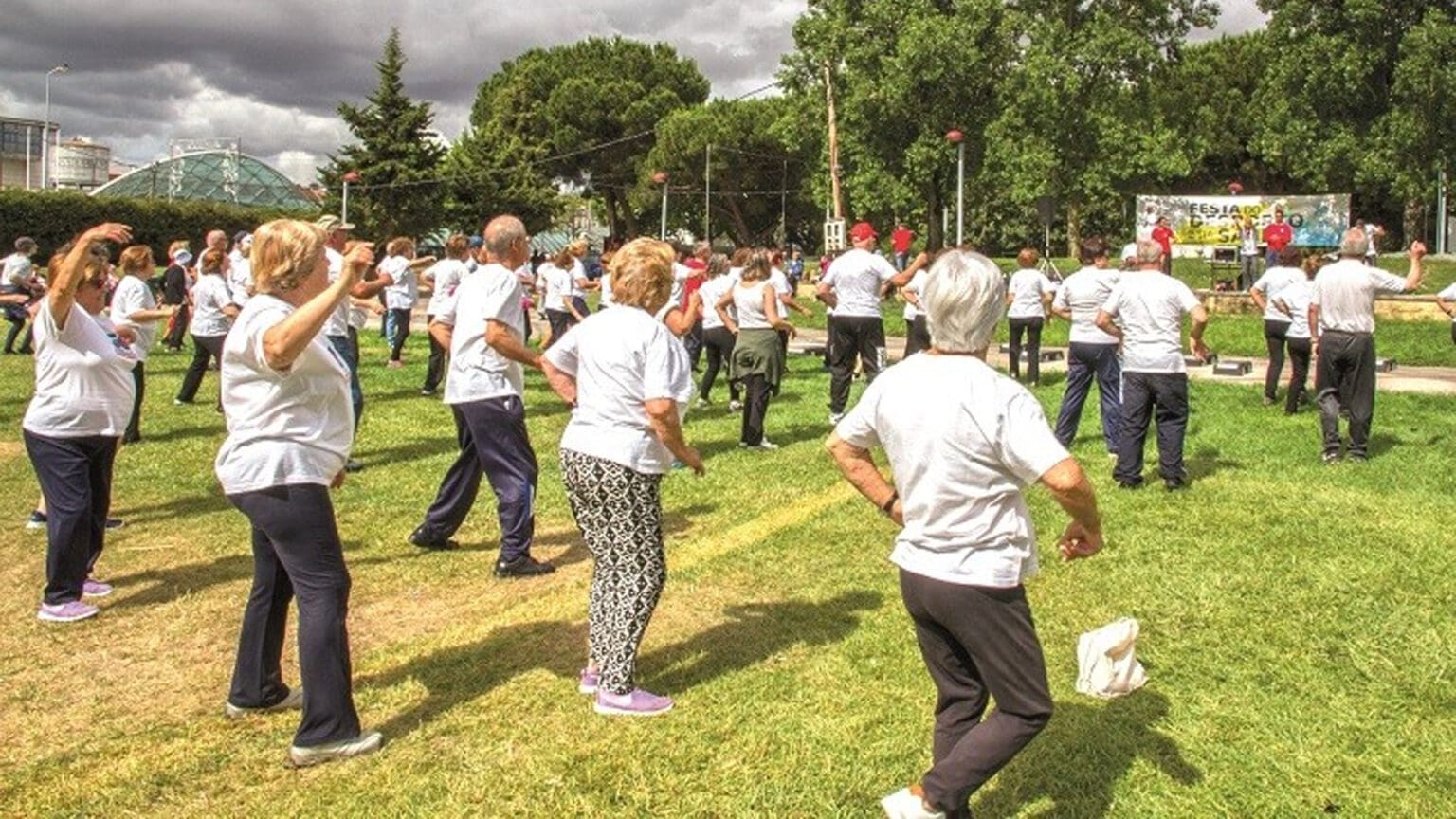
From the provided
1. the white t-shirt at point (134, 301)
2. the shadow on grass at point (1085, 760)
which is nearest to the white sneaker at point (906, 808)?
the shadow on grass at point (1085, 760)

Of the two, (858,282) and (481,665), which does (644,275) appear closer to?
(481,665)

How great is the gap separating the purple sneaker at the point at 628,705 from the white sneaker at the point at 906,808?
4.07 feet

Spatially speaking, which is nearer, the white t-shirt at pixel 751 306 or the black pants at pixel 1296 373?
the white t-shirt at pixel 751 306

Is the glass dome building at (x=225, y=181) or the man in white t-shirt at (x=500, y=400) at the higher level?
the glass dome building at (x=225, y=181)

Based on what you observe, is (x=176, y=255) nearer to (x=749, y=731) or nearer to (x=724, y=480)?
(x=724, y=480)

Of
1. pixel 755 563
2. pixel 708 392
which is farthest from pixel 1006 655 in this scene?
pixel 708 392

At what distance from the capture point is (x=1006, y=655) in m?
3.13

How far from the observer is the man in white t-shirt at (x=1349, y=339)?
30.1 ft

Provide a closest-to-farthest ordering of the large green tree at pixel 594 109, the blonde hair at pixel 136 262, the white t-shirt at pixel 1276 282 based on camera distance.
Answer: the blonde hair at pixel 136 262 < the white t-shirt at pixel 1276 282 < the large green tree at pixel 594 109

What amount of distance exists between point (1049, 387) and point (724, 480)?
691cm

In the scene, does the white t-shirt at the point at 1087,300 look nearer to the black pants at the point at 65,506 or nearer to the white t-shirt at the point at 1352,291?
the white t-shirt at the point at 1352,291

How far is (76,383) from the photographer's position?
19.0 feet

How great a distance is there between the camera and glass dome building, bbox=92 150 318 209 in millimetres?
74312

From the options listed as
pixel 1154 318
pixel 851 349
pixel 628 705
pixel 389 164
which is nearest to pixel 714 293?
pixel 851 349
